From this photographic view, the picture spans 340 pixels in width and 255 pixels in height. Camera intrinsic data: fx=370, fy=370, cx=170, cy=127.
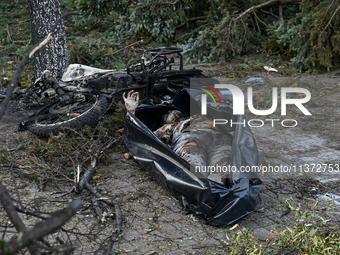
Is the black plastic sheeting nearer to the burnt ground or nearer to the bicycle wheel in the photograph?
the burnt ground

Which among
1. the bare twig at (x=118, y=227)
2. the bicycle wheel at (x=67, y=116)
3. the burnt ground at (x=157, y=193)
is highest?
the bicycle wheel at (x=67, y=116)

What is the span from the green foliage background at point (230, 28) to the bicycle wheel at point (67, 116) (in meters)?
4.37

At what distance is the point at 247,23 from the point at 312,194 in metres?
6.32

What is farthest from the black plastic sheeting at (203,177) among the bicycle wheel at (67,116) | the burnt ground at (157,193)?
the bicycle wheel at (67,116)

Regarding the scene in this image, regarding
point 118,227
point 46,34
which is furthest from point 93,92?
point 118,227

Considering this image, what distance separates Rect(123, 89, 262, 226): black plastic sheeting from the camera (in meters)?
3.05

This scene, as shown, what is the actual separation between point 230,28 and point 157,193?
5.99 meters

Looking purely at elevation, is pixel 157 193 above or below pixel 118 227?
below

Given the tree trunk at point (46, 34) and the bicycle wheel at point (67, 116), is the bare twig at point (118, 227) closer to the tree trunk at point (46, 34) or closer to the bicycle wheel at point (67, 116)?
the bicycle wheel at point (67, 116)

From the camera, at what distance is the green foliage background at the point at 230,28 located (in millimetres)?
7555

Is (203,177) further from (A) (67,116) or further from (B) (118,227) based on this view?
(A) (67,116)

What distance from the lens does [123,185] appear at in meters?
3.88

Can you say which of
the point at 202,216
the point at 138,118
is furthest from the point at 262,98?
the point at 202,216

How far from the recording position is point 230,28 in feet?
28.5
